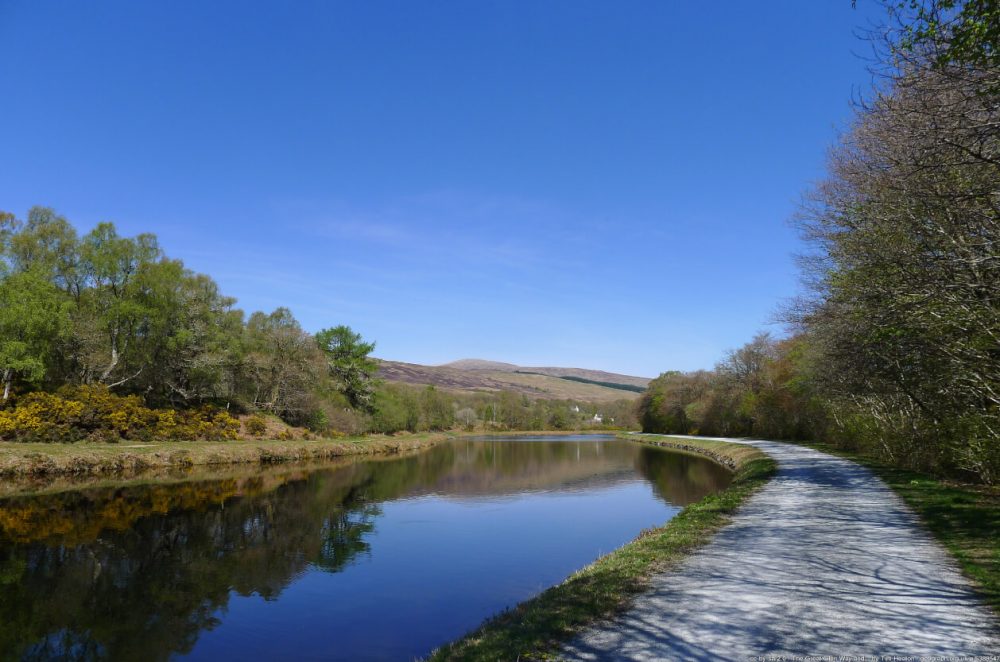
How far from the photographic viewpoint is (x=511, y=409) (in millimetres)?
136500

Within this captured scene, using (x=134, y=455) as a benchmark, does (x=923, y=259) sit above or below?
above

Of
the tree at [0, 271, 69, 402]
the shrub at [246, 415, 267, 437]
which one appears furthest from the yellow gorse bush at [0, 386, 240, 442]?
the shrub at [246, 415, 267, 437]

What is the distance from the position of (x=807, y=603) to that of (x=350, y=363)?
67878 millimetres

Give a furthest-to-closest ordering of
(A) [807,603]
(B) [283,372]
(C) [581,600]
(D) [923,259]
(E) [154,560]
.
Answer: (B) [283,372]
(E) [154,560]
(D) [923,259]
(C) [581,600]
(A) [807,603]

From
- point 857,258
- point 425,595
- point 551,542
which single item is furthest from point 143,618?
point 857,258

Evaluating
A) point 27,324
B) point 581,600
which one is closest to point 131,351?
point 27,324

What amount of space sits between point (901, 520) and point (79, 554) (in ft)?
63.4

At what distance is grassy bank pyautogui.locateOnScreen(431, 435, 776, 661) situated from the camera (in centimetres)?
666

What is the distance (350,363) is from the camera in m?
71.4

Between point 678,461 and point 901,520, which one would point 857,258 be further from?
point 678,461

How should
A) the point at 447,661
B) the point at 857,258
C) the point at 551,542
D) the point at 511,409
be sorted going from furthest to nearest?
1. the point at 511,409
2. the point at 551,542
3. the point at 857,258
4. the point at 447,661

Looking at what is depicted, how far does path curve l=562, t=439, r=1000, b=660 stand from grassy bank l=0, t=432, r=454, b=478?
97.4 feet

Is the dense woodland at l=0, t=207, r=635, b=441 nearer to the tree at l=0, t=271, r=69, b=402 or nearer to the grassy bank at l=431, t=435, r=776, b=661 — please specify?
the tree at l=0, t=271, r=69, b=402

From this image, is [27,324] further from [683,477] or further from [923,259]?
[923,259]
